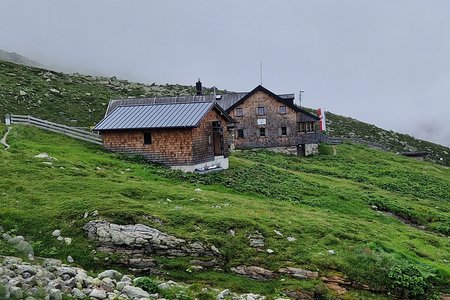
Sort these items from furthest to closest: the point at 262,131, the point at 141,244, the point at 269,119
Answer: the point at 262,131
the point at 269,119
the point at 141,244

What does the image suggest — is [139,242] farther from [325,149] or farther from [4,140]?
[325,149]

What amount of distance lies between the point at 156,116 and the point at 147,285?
88.1ft

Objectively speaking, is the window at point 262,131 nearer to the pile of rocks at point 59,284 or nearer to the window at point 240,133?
the window at point 240,133

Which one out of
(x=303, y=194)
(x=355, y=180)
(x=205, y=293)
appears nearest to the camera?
(x=205, y=293)

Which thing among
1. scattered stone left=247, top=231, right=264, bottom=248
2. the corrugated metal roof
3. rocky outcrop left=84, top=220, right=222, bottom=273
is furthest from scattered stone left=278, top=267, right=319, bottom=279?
the corrugated metal roof

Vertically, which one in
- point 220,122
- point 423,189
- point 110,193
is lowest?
point 423,189

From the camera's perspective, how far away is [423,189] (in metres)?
51.5

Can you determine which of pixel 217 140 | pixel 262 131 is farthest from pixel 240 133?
pixel 217 140

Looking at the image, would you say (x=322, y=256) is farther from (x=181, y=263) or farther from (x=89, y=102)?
(x=89, y=102)

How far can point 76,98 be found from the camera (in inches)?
3182

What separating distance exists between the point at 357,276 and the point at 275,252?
Answer: 3071 millimetres

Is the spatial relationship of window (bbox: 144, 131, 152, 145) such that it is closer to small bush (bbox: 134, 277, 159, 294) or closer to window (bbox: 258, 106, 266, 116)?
small bush (bbox: 134, 277, 159, 294)

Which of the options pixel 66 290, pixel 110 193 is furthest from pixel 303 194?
pixel 66 290

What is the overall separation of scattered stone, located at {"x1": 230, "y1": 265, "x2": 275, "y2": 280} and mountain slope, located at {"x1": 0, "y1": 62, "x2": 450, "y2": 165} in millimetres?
47288
